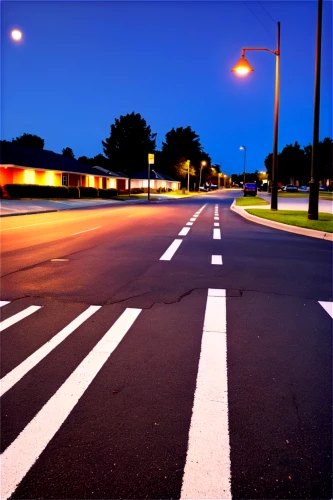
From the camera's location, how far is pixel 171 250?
1066cm

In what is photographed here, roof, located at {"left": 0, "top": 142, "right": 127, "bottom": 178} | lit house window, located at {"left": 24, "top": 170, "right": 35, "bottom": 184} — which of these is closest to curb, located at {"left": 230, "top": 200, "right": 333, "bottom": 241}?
roof, located at {"left": 0, "top": 142, "right": 127, "bottom": 178}

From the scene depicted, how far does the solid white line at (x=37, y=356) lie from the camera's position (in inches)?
139

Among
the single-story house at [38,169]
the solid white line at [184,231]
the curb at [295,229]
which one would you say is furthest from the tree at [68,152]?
the solid white line at [184,231]

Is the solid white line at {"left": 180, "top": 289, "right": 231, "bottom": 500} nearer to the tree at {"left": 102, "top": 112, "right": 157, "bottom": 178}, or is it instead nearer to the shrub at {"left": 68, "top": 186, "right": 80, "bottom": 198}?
the shrub at {"left": 68, "top": 186, "right": 80, "bottom": 198}

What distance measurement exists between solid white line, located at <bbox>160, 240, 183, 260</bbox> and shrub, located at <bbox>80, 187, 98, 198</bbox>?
3417 centimetres

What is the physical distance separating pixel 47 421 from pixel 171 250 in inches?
310

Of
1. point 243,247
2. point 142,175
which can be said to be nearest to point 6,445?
point 243,247

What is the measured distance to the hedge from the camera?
34312 mm

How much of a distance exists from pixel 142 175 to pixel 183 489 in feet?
302

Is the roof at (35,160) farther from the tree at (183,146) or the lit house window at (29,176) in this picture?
the tree at (183,146)

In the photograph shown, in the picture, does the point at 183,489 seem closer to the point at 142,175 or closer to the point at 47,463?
the point at 47,463

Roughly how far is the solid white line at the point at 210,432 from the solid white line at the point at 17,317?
235cm

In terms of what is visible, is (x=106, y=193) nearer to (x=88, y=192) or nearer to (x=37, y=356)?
(x=88, y=192)

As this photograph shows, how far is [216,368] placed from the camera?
379cm
